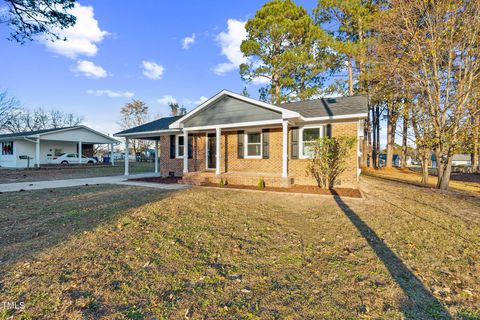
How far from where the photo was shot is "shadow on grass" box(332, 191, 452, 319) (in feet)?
6.87

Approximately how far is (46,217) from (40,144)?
87.1 ft

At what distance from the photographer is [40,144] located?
976 inches

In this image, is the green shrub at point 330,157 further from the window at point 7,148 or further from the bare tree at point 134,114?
the bare tree at point 134,114

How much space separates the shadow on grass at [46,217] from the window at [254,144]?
16.6 feet

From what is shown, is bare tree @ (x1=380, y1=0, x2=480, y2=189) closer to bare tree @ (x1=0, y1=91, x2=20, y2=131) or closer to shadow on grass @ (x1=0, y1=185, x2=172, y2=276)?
shadow on grass @ (x1=0, y1=185, x2=172, y2=276)

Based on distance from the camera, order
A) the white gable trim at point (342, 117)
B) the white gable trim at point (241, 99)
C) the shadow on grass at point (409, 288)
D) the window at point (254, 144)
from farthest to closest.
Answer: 1. the window at point (254, 144)
2. the white gable trim at point (241, 99)
3. the white gable trim at point (342, 117)
4. the shadow on grass at point (409, 288)

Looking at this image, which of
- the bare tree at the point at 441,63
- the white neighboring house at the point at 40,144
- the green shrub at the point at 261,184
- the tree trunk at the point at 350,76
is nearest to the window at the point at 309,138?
the green shrub at the point at 261,184

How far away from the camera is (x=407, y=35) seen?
9.75 meters

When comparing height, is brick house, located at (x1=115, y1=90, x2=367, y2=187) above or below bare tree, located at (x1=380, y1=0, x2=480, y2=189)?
below

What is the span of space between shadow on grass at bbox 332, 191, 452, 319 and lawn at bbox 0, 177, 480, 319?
0.01 m

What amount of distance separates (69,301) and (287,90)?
1954cm

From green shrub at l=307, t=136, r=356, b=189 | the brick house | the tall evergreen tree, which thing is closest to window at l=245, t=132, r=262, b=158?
the brick house

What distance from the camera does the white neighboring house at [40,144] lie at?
22594mm

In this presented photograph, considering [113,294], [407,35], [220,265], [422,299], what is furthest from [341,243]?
[407,35]
